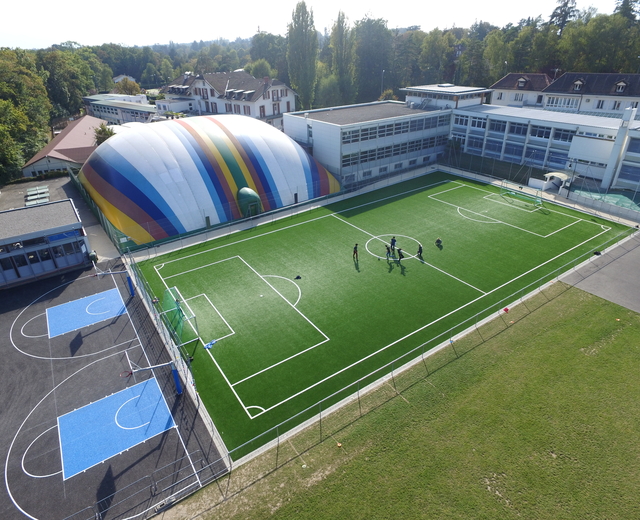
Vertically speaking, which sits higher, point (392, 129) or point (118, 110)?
point (392, 129)

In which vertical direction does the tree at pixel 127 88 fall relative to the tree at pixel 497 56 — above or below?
below

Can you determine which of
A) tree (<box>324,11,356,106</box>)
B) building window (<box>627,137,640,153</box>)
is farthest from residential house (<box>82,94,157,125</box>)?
building window (<box>627,137,640,153</box>)

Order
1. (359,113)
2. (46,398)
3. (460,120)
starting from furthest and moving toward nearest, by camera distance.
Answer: (460,120), (359,113), (46,398)

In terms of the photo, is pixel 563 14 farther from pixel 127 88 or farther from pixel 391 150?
pixel 127 88

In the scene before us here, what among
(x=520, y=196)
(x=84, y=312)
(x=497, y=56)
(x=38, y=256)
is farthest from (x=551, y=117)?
(x=38, y=256)

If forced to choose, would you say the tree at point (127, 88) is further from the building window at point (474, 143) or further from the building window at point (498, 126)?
the building window at point (498, 126)

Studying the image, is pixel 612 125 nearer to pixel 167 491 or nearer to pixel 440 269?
pixel 440 269

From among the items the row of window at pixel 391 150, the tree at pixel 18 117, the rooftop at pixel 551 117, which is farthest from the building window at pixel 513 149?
the tree at pixel 18 117
